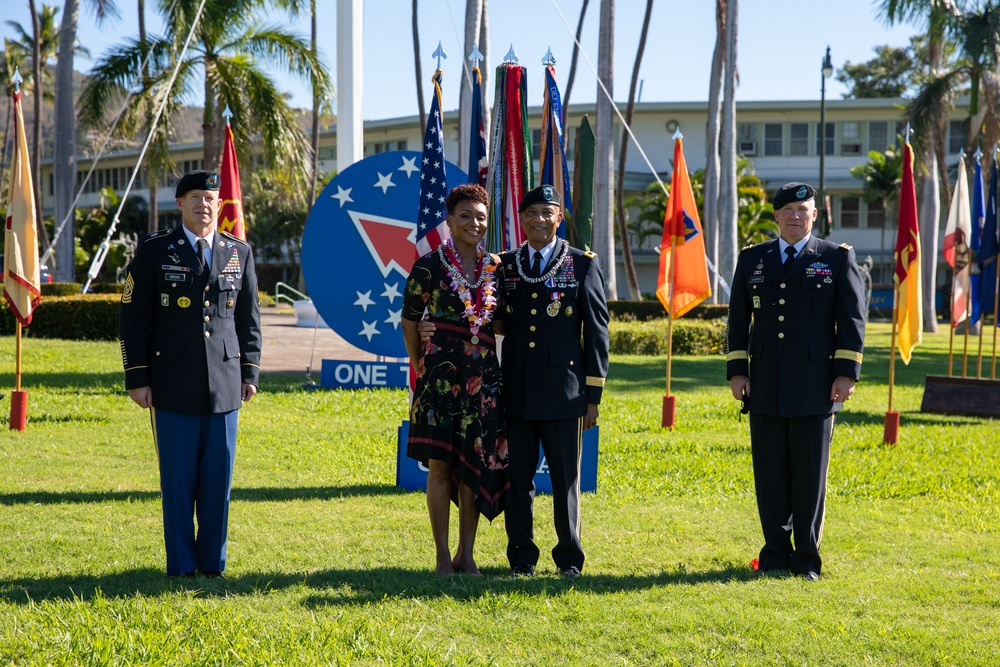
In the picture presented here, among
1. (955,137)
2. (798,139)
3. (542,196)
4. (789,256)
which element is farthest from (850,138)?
(542,196)

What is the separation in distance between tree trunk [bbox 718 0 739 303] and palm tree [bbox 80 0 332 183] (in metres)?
9.43

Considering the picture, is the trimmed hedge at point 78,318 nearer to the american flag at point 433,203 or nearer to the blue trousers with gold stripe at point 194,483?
the american flag at point 433,203

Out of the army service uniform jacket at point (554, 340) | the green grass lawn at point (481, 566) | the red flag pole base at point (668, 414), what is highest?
the army service uniform jacket at point (554, 340)

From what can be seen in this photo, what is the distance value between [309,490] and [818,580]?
12.3 ft

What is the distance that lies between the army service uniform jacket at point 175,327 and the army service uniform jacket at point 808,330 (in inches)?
108

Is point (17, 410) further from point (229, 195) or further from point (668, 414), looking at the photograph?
point (668, 414)

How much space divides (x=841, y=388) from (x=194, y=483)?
3444 millimetres

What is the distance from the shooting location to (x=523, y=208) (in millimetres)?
5375

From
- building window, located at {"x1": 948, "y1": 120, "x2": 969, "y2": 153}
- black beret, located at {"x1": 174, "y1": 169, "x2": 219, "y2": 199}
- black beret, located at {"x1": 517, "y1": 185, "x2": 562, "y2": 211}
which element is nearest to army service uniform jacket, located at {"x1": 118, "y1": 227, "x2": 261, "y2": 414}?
black beret, located at {"x1": 174, "y1": 169, "x2": 219, "y2": 199}

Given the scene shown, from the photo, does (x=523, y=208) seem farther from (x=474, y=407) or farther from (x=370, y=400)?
(x=370, y=400)

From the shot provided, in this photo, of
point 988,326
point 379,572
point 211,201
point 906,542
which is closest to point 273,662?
point 379,572

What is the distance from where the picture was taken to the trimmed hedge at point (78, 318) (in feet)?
63.7

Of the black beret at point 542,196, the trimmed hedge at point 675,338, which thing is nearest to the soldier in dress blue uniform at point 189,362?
the black beret at point 542,196

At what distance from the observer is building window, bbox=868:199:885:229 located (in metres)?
48.8
